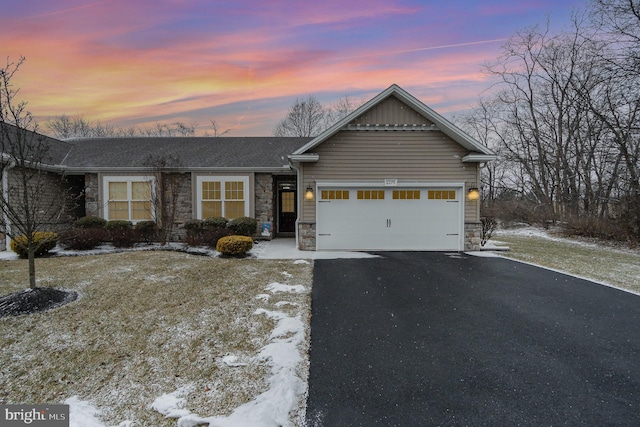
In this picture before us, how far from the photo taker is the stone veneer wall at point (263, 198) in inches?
502

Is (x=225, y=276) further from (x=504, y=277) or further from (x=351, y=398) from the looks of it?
(x=504, y=277)

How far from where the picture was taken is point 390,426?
8.22ft

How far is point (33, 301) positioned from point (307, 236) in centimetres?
685

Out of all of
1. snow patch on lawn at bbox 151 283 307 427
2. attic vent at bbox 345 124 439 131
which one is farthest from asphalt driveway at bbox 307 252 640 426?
attic vent at bbox 345 124 439 131

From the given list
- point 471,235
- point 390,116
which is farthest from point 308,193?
point 471,235

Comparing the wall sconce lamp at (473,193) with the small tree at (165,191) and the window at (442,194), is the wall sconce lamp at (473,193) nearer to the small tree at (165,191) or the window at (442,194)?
the window at (442,194)

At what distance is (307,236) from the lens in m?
10.5

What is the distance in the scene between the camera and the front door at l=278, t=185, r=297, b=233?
1414 cm

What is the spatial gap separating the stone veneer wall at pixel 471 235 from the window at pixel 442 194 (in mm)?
1064

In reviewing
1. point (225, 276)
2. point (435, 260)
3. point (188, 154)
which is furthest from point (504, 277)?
point (188, 154)

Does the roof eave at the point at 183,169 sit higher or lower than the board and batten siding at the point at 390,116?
lower

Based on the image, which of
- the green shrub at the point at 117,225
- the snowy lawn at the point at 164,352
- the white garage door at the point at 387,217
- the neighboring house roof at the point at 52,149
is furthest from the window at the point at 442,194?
the neighboring house roof at the point at 52,149

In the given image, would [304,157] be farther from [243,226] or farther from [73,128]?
[73,128]

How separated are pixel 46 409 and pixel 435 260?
27.8ft
